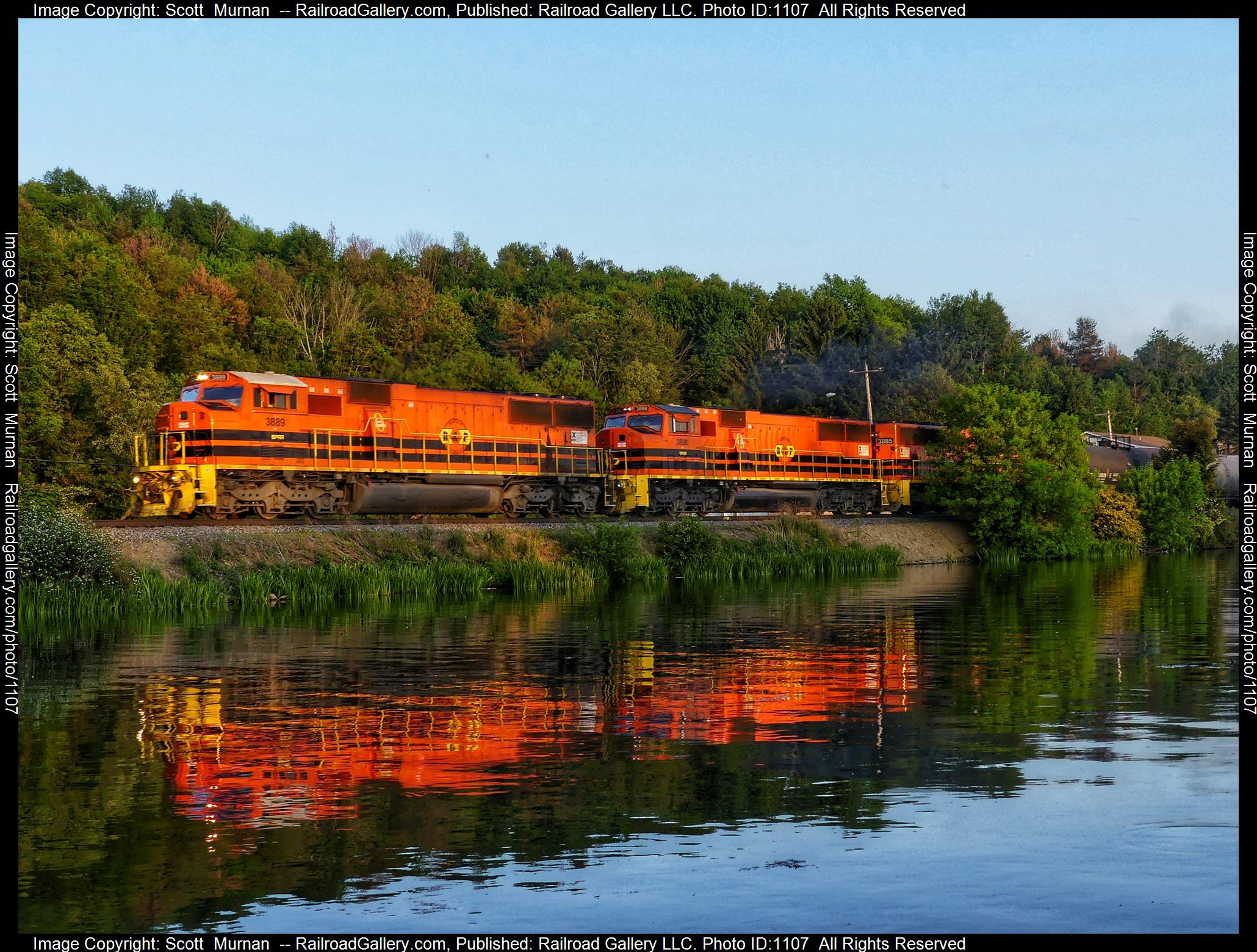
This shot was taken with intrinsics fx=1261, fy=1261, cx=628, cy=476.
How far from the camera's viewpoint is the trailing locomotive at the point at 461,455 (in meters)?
35.9

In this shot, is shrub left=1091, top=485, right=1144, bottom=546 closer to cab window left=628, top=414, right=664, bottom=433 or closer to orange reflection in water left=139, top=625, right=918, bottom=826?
cab window left=628, top=414, right=664, bottom=433

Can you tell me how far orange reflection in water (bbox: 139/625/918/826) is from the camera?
1172 centimetres

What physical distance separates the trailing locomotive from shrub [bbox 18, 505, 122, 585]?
20.7 feet

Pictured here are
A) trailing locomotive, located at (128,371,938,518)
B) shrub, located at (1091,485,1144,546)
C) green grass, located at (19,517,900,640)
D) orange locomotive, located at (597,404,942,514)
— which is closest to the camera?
green grass, located at (19,517,900,640)

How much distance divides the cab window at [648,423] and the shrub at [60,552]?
2360cm

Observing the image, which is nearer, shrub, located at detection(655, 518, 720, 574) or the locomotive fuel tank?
the locomotive fuel tank

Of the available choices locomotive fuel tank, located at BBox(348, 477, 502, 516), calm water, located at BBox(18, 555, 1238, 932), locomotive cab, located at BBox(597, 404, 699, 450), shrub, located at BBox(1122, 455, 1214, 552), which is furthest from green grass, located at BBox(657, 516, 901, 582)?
shrub, located at BBox(1122, 455, 1214, 552)

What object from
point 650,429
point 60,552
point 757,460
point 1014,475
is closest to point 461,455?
point 650,429

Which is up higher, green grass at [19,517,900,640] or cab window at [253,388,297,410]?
cab window at [253,388,297,410]

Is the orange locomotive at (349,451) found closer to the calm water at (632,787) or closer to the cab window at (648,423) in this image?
the cab window at (648,423)

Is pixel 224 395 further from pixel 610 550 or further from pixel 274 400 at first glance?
pixel 610 550

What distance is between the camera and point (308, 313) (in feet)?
284

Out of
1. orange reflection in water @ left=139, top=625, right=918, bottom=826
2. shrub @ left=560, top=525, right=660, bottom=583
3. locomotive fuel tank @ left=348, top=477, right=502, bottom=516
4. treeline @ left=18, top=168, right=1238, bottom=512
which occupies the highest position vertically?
treeline @ left=18, top=168, right=1238, bottom=512

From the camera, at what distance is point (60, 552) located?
28.3m
